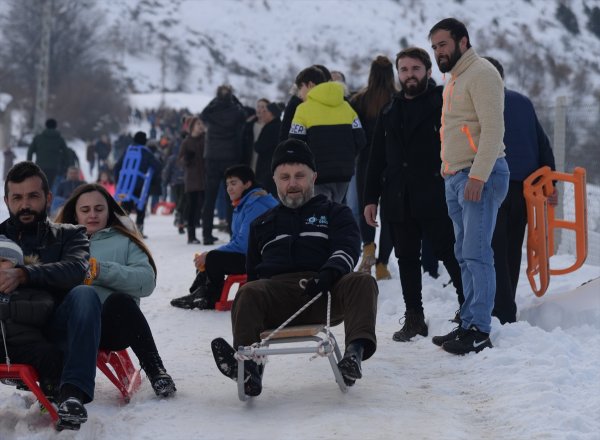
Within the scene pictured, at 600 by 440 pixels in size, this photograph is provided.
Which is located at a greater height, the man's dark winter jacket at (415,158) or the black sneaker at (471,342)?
the man's dark winter jacket at (415,158)

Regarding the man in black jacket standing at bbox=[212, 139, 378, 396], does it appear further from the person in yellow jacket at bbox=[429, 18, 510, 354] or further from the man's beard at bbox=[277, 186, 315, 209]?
the person in yellow jacket at bbox=[429, 18, 510, 354]

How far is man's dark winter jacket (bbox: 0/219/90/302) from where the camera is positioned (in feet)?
15.2

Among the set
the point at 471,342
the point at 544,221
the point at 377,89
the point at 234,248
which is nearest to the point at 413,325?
the point at 471,342

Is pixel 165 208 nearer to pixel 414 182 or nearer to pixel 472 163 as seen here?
pixel 414 182

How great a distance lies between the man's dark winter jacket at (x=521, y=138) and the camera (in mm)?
6812

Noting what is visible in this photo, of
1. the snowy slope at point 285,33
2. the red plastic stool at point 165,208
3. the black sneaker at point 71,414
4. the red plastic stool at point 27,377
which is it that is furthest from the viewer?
the snowy slope at point 285,33

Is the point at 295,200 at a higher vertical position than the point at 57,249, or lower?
higher

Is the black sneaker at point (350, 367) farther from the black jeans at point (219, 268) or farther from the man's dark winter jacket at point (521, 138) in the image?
the black jeans at point (219, 268)

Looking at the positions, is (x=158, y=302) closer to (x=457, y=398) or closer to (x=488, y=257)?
(x=488, y=257)

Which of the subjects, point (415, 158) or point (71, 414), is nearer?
point (71, 414)

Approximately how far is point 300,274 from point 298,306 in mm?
182

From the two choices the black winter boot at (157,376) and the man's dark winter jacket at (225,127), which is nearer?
the black winter boot at (157,376)

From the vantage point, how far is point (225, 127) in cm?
1289

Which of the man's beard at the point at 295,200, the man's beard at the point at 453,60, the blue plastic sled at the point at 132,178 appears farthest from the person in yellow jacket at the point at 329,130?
the blue plastic sled at the point at 132,178
